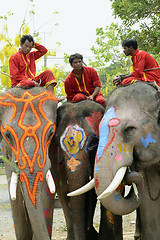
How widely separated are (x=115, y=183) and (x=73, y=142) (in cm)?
123

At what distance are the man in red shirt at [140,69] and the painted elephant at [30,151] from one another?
1035mm

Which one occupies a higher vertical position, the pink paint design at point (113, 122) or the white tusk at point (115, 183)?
the pink paint design at point (113, 122)

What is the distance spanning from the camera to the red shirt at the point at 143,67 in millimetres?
5621

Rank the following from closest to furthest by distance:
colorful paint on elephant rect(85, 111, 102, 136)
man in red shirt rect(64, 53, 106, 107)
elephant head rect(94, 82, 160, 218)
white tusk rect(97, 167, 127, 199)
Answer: white tusk rect(97, 167, 127, 199), elephant head rect(94, 82, 160, 218), colorful paint on elephant rect(85, 111, 102, 136), man in red shirt rect(64, 53, 106, 107)

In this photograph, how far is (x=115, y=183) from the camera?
4.59 metres

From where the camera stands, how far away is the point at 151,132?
5000 mm

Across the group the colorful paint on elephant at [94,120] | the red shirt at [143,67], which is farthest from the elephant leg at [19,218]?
the red shirt at [143,67]

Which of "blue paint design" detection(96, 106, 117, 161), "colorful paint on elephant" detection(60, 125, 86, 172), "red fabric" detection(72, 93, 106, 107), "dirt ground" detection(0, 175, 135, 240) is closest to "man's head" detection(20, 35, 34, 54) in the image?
"red fabric" detection(72, 93, 106, 107)

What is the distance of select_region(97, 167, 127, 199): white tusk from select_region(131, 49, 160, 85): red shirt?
1439 millimetres

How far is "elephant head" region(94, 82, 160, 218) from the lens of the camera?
469 cm

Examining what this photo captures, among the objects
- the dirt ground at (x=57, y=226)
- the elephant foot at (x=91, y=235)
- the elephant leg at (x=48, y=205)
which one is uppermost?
the elephant leg at (x=48, y=205)

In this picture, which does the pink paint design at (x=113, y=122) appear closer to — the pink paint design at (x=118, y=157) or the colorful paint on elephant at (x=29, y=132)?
the pink paint design at (x=118, y=157)

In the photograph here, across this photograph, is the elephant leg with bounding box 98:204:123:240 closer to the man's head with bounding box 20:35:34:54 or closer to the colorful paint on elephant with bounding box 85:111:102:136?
→ the colorful paint on elephant with bounding box 85:111:102:136

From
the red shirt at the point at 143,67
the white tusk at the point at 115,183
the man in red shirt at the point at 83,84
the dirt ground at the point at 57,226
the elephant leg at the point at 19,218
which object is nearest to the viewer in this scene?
the white tusk at the point at 115,183
